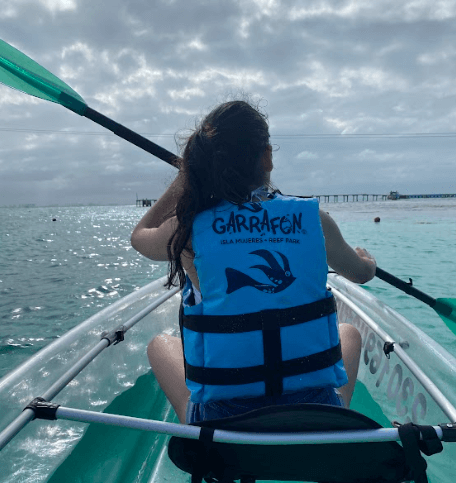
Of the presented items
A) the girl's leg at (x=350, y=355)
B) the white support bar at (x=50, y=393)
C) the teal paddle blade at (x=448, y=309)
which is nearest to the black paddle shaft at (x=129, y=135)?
the white support bar at (x=50, y=393)

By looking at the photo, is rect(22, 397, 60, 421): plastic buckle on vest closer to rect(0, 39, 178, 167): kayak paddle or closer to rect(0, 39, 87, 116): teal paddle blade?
rect(0, 39, 178, 167): kayak paddle

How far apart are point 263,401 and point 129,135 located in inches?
83.6

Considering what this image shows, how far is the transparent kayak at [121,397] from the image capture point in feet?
6.49

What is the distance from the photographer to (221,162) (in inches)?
58.2

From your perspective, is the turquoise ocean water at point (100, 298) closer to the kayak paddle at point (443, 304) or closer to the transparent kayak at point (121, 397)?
the transparent kayak at point (121, 397)

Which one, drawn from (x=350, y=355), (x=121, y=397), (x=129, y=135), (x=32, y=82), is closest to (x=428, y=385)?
(x=350, y=355)

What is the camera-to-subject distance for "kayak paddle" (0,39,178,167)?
2.81m

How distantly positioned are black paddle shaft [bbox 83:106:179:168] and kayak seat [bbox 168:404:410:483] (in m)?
1.97

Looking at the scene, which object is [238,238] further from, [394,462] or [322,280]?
[394,462]

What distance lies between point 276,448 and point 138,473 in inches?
55.3

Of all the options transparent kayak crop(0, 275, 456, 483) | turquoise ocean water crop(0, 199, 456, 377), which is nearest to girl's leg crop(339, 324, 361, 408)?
transparent kayak crop(0, 275, 456, 483)

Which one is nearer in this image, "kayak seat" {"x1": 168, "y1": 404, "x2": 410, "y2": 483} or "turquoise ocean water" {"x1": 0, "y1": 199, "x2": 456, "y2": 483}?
"kayak seat" {"x1": 168, "y1": 404, "x2": 410, "y2": 483}

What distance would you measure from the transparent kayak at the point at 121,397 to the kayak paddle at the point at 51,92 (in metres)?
1.31

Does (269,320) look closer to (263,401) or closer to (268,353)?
(268,353)
